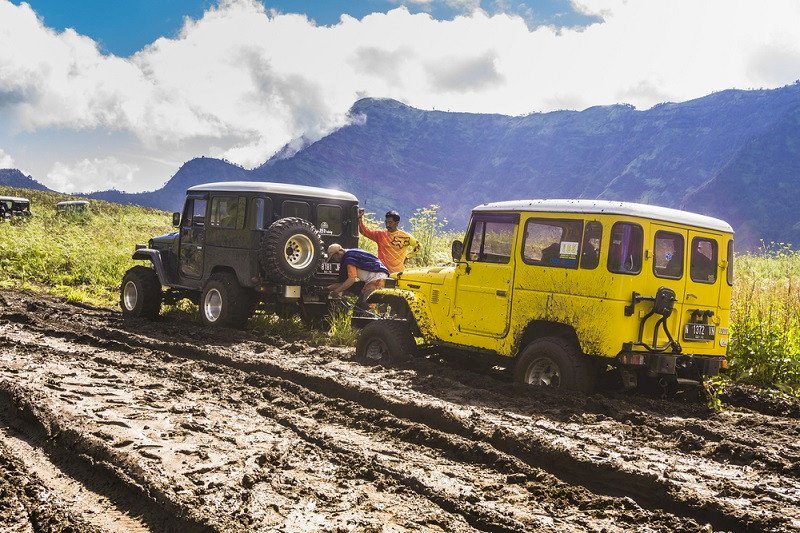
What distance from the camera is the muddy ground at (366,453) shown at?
12.7 feet

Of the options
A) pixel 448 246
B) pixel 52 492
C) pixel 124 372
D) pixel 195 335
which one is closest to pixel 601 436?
pixel 52 492

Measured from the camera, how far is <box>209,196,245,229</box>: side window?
1083 centimetres

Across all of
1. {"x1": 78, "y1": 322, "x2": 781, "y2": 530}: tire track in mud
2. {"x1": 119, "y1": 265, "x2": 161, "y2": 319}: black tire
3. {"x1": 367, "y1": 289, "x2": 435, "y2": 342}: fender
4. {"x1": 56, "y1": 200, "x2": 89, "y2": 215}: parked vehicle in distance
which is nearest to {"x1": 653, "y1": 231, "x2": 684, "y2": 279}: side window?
{"x1": 78, "y1": 322, "x2": 781, "y2": 530}: tire track in mud

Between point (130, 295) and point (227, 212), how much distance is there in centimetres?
265

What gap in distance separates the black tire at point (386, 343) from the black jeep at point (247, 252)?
228 centimetres

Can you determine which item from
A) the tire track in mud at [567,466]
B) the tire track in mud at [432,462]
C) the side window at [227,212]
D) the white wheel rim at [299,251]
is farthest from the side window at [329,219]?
the tire track in mud at [432,462]

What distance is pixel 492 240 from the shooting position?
7.71m

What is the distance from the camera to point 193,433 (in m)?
5.14

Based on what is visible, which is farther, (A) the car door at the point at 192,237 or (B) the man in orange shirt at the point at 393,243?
(A) the car door at the point at 192,237

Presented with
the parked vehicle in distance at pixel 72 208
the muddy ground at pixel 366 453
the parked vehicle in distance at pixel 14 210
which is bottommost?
the muddy ground at pixel 366 453

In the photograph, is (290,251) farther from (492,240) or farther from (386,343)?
(492,240)

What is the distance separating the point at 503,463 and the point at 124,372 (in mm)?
4288

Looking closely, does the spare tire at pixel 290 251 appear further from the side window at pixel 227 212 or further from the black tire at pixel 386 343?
the black tire at pixel 386 343

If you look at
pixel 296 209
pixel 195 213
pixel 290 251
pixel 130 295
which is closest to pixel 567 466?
pixel 290 251
